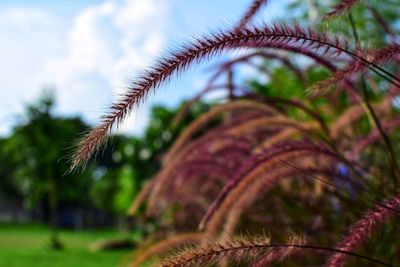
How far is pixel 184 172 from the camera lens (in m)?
3.07

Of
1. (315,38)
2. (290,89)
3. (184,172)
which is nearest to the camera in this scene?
(315,38)

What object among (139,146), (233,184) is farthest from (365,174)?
(139,146)

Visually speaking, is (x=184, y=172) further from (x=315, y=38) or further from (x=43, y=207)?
(x=43, y=207)

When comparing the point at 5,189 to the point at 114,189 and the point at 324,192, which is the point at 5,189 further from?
the point at 324,192

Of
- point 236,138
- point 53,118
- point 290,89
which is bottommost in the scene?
point 236,138

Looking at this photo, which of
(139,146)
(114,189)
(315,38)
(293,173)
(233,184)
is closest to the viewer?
(315,38)

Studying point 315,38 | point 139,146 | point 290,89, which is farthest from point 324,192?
point 139,146

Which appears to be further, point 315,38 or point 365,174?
point 365,174

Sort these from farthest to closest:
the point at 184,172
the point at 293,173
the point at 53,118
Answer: the point at 53,118 < the point at 184,172 < the point at 293,173

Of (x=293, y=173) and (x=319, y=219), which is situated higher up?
(x=293, y=173)

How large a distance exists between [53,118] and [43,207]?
100 ft

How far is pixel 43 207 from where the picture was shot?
5375 centimetres

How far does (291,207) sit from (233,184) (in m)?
1.20

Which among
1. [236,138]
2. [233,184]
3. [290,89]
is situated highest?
[290,89]
